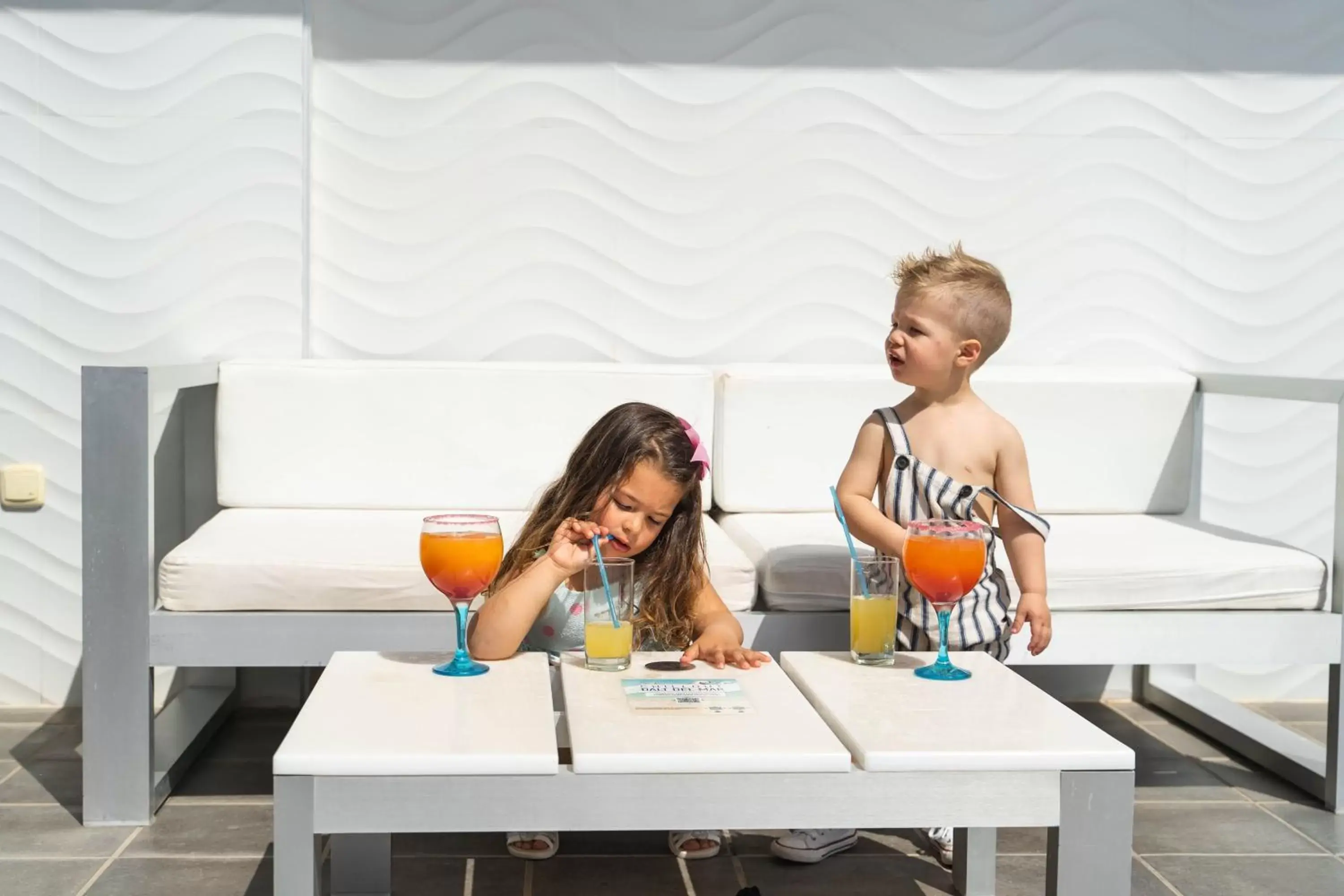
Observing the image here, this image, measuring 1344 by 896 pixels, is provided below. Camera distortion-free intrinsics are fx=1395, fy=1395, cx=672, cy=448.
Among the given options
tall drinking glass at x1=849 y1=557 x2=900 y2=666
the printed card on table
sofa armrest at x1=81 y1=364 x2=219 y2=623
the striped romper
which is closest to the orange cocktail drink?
the printed card on table

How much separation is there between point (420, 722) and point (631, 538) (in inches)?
22.4

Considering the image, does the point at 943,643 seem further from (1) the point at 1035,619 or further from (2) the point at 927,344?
(2) the point at 927,344

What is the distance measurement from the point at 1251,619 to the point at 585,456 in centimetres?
136

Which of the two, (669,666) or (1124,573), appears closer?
(669,666)

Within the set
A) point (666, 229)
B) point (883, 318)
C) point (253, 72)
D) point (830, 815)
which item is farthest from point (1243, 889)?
point (253, 72)

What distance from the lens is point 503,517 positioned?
286 centimetres

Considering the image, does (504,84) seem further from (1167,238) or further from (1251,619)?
(1251,619)

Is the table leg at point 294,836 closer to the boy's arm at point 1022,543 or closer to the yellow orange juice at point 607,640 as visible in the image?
the yellow orange juice at point 607,640

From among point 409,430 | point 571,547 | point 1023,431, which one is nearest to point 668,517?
point 571,547

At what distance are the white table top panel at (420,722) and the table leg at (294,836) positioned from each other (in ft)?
0.06

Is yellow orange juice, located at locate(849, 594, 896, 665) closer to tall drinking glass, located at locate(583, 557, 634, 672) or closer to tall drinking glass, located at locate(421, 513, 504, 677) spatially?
tall drinking glass, located at locate(583, 557, 634, 672)

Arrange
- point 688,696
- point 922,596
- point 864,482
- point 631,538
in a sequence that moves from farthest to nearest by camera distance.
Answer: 1. point 864,482
2. point 922,596
3. point 631,538
4. point 688,696

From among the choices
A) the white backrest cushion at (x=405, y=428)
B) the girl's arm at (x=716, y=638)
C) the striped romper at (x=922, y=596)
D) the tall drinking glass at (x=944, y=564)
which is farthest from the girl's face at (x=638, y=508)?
the white backrest cushion at (x=405, y=428)

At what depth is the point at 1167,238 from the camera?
135 inches
